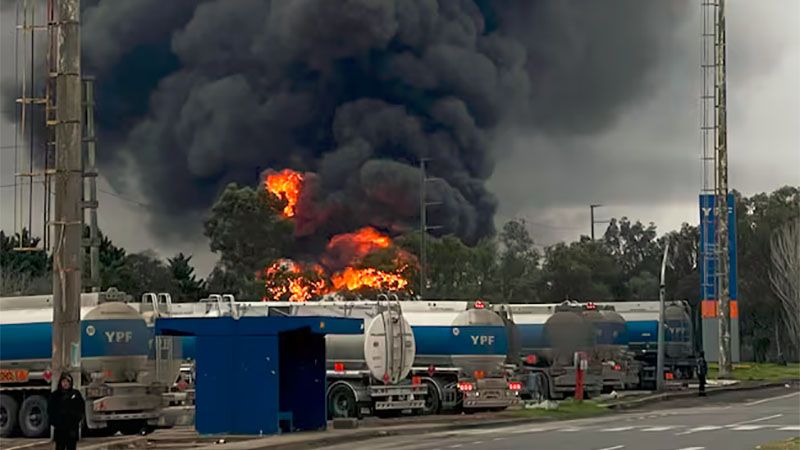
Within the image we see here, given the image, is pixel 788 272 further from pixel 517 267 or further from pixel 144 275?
pixel 144 275

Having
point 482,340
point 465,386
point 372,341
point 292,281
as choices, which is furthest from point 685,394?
point 292,281

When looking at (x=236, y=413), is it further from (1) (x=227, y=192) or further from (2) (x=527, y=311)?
(1) (x=227, y=192)

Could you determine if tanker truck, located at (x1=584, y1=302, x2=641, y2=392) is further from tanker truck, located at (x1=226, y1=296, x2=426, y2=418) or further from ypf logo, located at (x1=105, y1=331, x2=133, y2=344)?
ypf logo, located at (x1=105, y1=331, x2=133, y2=344)

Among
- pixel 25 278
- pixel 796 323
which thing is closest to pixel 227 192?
pixel 25 278

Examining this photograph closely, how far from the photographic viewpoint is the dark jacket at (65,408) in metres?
24.6

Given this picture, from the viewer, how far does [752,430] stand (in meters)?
35.5

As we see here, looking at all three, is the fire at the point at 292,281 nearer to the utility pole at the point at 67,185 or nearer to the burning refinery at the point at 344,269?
the burning refinery at the point at 344,269

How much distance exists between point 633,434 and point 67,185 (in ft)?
50.3

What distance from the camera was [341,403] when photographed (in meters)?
43.3

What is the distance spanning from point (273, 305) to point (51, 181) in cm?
1748

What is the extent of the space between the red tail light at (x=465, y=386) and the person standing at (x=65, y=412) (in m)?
20.9

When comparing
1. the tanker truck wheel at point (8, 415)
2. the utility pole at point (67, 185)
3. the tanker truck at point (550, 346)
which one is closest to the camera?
the utility pole at point (67, 185)

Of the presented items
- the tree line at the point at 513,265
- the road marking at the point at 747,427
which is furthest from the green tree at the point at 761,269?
the road marking at the point at 747,427

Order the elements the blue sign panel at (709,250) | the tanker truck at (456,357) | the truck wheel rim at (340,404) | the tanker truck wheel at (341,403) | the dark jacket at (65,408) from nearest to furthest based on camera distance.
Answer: the dark jacket at (65,408)
the tanker truck wheel at (341,403)
the truck wheel rim at (340,404)
the tanker truck at (456,357)
the blue sign panel at (709,250)
